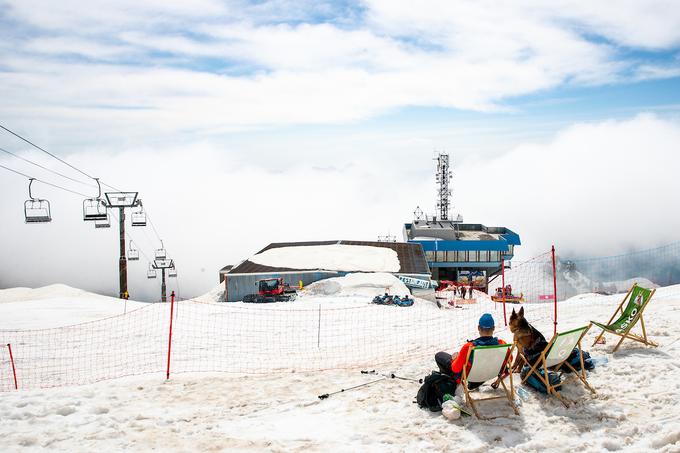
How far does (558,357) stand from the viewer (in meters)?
8.33

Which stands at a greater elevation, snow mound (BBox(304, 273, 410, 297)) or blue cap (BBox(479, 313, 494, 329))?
blue cap (BBox(479, 313, 494, 329))

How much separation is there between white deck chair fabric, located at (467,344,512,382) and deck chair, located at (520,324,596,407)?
2.13 feet

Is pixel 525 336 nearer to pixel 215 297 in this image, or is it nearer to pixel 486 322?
pixel 486 322

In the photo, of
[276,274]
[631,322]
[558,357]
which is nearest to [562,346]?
[558,357]

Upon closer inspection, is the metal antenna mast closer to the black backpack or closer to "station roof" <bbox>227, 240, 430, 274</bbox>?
"station roof" <bbox>227, 240, 430, 274</bbox>

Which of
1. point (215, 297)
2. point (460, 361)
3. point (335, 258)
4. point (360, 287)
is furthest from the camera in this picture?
point (335, 258)

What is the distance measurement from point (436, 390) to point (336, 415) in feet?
5.15

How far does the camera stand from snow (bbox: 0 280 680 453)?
7.07m

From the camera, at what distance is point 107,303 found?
23203 millimetres

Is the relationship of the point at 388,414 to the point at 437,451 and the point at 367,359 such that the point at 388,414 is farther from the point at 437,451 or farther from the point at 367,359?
the point at 367,359

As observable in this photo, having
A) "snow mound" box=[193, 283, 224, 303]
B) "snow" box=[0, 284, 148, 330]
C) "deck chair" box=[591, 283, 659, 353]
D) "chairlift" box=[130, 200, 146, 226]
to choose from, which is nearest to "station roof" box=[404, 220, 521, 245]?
"snow mound" box=[193, 283, 224, 303]

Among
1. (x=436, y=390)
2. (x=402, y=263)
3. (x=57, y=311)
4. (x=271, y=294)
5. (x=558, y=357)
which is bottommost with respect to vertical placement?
(x=271, y=294)

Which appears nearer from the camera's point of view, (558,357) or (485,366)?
(485,366)

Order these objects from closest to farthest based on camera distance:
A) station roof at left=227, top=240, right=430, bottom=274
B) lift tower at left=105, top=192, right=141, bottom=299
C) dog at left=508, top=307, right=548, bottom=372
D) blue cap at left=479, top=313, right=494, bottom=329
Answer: blue cap at left=479, top=313, right=494, bottom=329 < dog at left=508, top=307, right=548, bottom=372 < lift tower at left=105, top=192, right=141, bottom=299 < station roof at left=227, top=240, right=430, bottom=274
